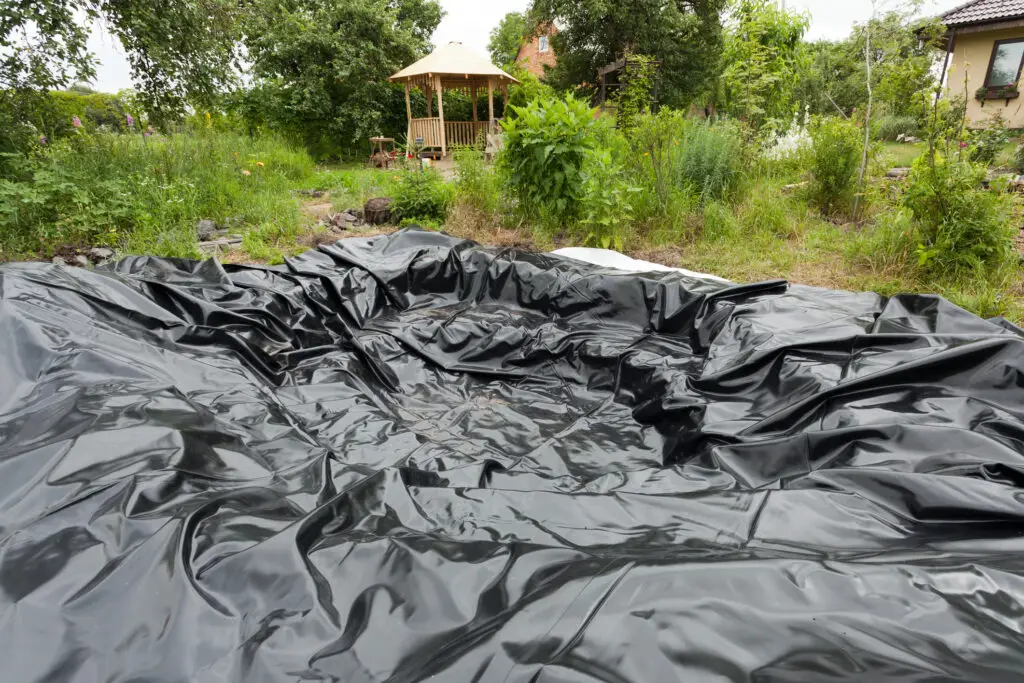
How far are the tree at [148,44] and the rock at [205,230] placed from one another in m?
1.61

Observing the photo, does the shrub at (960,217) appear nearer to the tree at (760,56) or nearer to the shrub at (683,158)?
the shrub at (683,158)

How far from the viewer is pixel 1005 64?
10875mm

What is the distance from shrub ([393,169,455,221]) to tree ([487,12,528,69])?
26.2 m

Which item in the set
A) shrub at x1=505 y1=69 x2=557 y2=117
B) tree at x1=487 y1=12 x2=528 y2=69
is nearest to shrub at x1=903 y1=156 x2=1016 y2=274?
shrub at x1=505 y1=69 x2=557 y2=117

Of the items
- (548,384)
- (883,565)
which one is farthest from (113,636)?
(548,384)

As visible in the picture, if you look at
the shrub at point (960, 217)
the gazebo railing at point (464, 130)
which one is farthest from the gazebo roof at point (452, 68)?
the shrub at point (960, 217)

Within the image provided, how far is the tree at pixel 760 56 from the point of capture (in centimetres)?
600

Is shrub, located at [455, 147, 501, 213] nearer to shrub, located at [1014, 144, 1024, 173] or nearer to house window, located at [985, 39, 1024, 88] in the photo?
shrub, located at [1014, 144, 1024, 173]

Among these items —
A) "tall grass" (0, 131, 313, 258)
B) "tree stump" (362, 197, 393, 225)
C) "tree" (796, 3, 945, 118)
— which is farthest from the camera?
"tree stump" (362, 197, 393, 225)

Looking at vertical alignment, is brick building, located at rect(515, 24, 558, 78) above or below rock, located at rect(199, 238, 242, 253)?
above

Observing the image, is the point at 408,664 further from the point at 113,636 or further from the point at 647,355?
the point at 647,355

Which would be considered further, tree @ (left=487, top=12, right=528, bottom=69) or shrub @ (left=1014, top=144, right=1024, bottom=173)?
tree @ (left=487, top=12, right=528, bottom=69)

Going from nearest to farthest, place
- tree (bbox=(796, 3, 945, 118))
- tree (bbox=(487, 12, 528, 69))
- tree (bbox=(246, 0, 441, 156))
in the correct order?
tree (bbox=(796, 3, 945, 118)) < tree (bbox=(246, 0, 441, 156)) < tree (bbox=(487, 12, 528, 69))

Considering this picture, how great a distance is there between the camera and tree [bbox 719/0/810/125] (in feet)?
19.7
